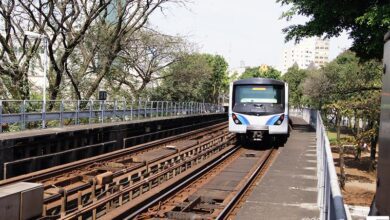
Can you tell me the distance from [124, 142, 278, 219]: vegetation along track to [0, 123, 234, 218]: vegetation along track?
0.72 meters

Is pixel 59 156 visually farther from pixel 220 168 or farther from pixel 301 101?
pixel 301 101

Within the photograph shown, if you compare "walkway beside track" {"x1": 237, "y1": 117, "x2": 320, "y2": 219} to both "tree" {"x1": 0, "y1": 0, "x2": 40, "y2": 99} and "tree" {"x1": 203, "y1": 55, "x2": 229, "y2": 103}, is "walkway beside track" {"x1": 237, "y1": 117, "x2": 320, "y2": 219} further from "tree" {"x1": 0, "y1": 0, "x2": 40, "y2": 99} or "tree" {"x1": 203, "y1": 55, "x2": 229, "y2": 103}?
"tree" {"x1": 203, "y1": 55, "x2": 229, "y2": 103}

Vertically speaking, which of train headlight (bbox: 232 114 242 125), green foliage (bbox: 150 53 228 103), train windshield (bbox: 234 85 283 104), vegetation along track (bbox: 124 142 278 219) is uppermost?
green foliage (bbox: 150 53 228 103)

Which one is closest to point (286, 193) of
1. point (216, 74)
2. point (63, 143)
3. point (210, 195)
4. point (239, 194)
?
point (239, 194)

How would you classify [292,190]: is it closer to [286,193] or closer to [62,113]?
[286,193]

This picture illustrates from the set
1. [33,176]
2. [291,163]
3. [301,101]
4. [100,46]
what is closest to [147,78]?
[100,46]

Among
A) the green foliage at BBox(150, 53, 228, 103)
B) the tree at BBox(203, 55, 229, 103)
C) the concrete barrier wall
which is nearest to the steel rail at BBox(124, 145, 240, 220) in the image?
the concrete barrier wall

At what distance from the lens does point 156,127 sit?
24.0 meters

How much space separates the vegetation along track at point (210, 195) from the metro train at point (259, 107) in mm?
3292

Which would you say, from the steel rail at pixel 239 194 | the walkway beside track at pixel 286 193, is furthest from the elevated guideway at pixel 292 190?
the steel rail at pixel 239 194

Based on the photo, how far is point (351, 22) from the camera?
70.3 feet

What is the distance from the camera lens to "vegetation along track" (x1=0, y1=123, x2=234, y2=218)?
30.1ft

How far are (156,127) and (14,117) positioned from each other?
10526 millimetres

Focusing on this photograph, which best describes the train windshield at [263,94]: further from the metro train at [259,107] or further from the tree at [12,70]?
the tree at [12,70]
